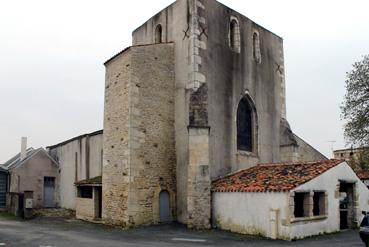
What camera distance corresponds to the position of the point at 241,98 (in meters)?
20.5

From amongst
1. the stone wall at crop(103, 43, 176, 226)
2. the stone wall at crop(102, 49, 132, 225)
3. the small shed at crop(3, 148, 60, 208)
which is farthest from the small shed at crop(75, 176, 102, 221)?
the small shed at crop(3, 148, 60, 208)

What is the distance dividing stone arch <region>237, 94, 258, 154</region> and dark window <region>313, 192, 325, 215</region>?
5.10 metres

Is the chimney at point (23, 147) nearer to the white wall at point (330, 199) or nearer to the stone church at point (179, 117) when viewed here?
the stone church at point (179, 117)

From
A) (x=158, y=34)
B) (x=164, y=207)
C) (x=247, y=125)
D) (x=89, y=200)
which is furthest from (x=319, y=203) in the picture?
(x=158, y=34)

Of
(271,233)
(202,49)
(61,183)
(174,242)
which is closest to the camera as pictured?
(174,242)

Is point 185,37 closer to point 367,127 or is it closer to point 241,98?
point 241,98

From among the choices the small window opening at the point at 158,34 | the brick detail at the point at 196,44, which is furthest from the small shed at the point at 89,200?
the small window opening at the point at 158,34

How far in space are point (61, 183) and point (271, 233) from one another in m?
17.8

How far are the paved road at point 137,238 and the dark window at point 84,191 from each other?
3.40 m

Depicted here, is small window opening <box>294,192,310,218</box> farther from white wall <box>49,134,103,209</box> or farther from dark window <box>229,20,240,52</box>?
white wall <box>49,134,103,209</box>

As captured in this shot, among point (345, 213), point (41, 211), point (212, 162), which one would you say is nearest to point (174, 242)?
point (212, 162)

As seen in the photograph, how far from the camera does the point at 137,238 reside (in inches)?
557

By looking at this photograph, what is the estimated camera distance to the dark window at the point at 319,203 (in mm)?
15703

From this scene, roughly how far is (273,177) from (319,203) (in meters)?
Result: 1.99
